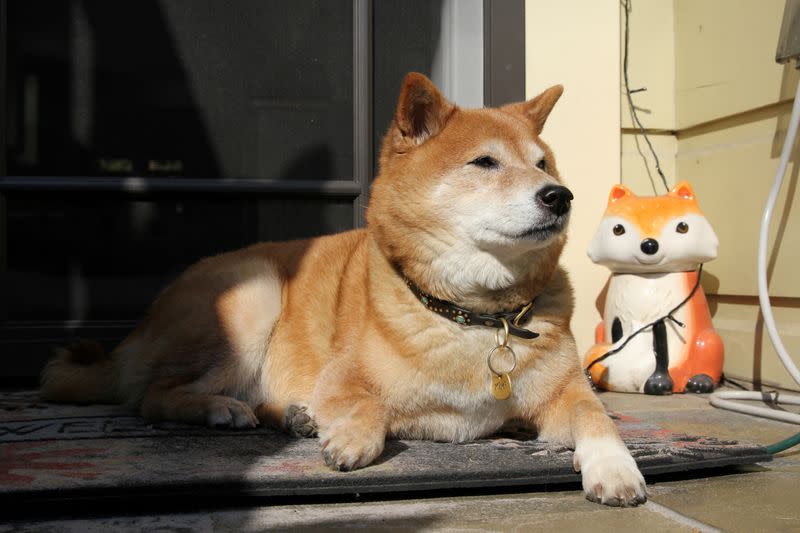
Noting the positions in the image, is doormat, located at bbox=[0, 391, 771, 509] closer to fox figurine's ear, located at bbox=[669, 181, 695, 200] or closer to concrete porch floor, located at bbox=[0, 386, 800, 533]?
concrete porch floor, located at bbox=[0, 386, 800, 533]

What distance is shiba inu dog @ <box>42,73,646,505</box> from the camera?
Answer: 6.76ft

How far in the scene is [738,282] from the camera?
3371 mm

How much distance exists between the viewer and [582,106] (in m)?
3.61

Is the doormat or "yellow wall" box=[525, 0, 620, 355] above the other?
"yellow wall" box=[525, 0, 620, 355]

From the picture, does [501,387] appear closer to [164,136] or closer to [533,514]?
[533,514]

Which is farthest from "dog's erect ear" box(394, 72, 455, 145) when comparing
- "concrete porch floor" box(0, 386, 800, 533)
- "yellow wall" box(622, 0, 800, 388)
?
"yellow wall" box(622, 0, 800, 388)

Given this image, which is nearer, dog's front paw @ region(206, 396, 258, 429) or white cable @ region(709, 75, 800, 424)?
dog's front paw @ region(206, 396, 258, 429)

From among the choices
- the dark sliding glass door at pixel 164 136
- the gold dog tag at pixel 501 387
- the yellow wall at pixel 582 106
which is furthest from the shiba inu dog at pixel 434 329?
the yellow wall at pixel 582 106

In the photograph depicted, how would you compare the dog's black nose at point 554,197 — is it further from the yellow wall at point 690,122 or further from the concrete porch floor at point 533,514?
the yellow wall at point 690,122

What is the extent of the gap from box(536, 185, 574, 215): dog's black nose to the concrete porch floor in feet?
2.42

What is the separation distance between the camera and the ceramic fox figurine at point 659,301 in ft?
10.3

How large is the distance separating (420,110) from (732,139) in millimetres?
1848

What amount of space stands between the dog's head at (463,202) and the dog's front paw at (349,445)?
49 cm

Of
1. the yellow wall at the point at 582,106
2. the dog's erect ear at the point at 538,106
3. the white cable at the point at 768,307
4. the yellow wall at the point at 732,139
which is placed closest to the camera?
the dog's erect ear at the point at 538,106
